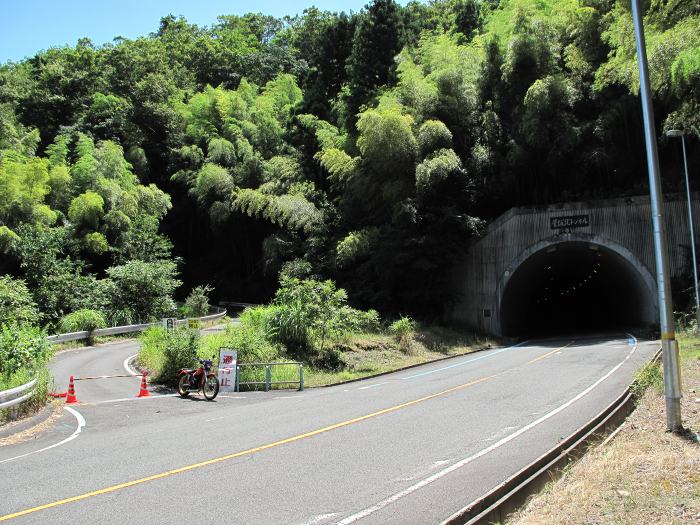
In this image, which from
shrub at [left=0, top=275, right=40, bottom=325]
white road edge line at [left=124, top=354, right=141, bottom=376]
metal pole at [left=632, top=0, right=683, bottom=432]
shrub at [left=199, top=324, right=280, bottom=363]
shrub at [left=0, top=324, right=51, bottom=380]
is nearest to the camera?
metal pole at [left=632, top=0, right=683, bottom=432]

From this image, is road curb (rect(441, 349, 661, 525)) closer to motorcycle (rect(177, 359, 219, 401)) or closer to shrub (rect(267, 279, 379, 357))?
motorcycle (rect(177, 359, 219, 401))

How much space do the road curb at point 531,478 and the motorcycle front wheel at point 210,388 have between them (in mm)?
9362

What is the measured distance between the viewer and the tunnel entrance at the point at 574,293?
31.5m

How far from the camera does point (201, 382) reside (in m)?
14.7

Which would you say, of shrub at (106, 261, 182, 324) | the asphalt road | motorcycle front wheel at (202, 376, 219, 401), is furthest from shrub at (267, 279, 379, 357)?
shrub at (106, 261, 182, 324)

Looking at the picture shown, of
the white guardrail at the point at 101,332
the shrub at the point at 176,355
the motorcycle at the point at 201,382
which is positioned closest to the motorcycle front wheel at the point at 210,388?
the motorcycle at the point at 201,382

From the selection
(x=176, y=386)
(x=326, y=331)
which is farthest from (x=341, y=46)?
(x=176, y=386)

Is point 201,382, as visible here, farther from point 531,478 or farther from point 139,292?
point 139,292

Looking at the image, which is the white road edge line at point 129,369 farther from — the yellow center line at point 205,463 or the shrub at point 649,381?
the shrub at point 649,381

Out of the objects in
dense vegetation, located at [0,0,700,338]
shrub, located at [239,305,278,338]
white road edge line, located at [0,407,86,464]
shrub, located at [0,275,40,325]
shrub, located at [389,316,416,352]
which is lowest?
white road edge line, located at [0,407,86,464]

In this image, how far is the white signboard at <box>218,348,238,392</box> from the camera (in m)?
16.3

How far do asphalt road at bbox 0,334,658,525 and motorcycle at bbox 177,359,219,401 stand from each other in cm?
37

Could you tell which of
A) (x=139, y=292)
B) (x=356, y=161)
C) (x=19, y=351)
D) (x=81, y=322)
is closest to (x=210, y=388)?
(x=19, y=351)

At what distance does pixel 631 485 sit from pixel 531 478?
0.97 metres
